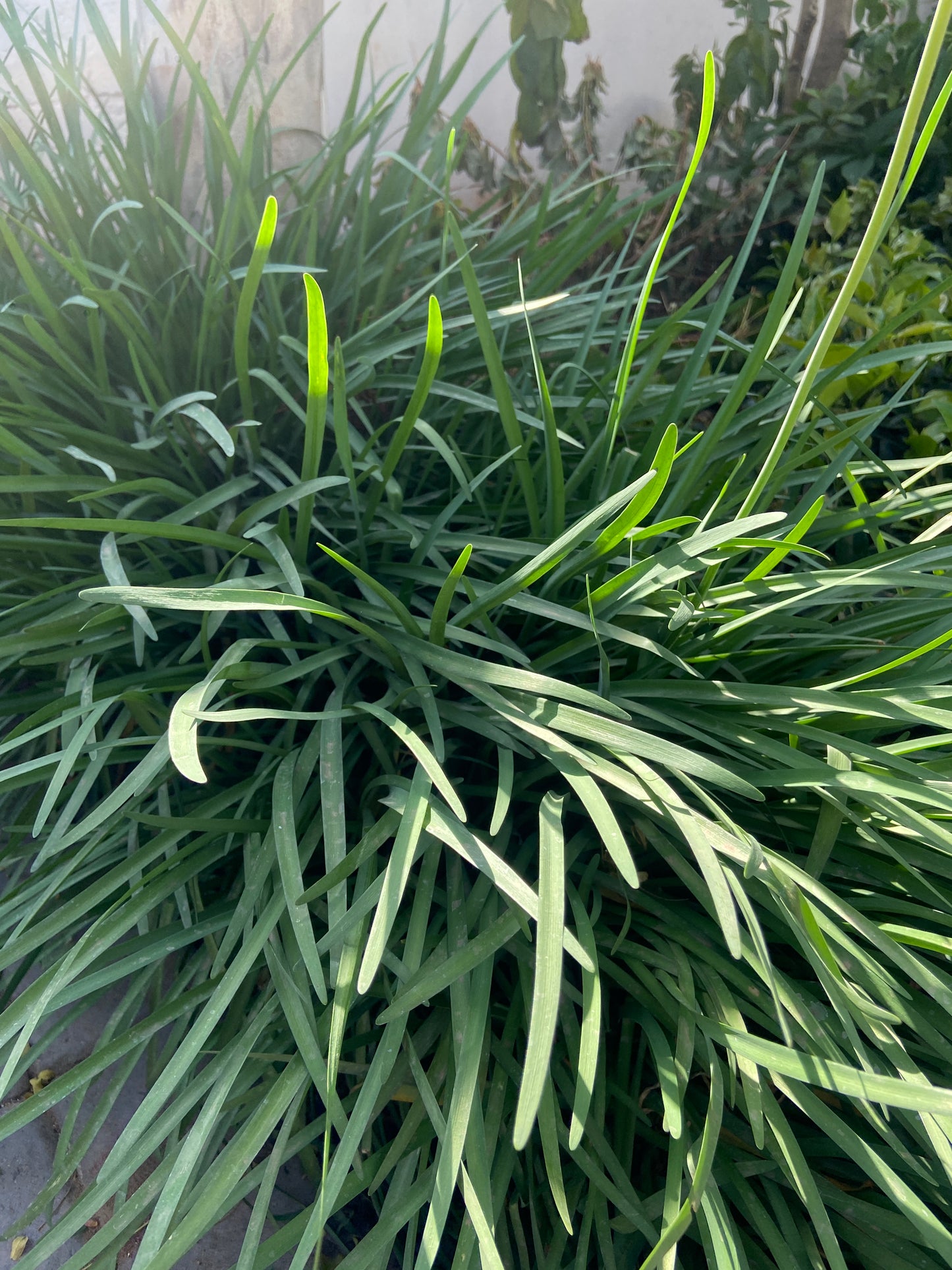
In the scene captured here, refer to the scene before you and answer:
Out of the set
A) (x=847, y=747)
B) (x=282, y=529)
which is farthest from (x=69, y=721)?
Answer: (x=847, y=747)

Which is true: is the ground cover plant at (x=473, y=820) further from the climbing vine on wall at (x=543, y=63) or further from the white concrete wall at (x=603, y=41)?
the white concrete wall at (x=603, y=41)

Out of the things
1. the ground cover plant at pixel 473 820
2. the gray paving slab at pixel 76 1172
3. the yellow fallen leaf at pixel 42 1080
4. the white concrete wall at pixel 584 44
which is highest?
the white concrete wall at pixel 584 44

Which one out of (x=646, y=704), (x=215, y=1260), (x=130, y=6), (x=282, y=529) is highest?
(x=130, y=6)

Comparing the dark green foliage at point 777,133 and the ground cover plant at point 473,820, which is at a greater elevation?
the dark green foliage at point 777,133

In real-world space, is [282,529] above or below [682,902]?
above

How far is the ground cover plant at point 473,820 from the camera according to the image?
537mm

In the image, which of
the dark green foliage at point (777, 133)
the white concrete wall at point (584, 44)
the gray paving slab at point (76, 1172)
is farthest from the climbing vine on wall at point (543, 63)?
the gray paving slab at point (76, 1172)

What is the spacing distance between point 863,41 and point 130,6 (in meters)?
1.24

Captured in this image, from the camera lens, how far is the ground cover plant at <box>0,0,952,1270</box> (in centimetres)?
54

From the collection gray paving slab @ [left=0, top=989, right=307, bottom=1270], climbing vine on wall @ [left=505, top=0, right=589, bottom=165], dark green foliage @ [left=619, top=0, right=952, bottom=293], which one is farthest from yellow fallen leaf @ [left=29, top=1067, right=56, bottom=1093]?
dark green foliage @ [left=619, top=0, right=952, bottom=293]

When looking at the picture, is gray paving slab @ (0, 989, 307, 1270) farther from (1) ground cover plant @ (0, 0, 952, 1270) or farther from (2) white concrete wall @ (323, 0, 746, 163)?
(2) white concrete wall @ (323, 0, 746, 163)

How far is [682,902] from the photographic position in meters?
0.69

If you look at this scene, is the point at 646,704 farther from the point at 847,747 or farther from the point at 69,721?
the point at 69,721

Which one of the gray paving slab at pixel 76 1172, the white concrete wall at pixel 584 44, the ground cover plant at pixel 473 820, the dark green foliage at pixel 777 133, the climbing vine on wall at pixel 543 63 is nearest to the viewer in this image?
the ground cover plant at pixel 473 820
